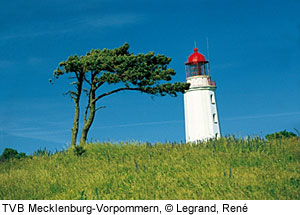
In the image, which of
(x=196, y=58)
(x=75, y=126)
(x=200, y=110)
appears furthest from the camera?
(x=196, y=58)

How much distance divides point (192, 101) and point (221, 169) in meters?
22.2

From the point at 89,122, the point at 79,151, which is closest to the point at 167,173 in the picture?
the point at 79,151

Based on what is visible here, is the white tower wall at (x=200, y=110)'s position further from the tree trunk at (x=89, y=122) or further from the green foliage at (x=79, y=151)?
the green foliage at (x=79, y=151)

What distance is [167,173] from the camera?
415 inches

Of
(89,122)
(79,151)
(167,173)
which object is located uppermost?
(89,122)

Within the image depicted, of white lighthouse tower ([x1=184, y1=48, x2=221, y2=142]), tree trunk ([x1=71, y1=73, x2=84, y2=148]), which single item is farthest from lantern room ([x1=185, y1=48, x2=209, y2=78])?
tree trunk ([x1=71, y1=73, x2=84, y2=148])

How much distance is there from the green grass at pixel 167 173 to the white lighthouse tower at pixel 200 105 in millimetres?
16700

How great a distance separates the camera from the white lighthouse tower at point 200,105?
31.8m
